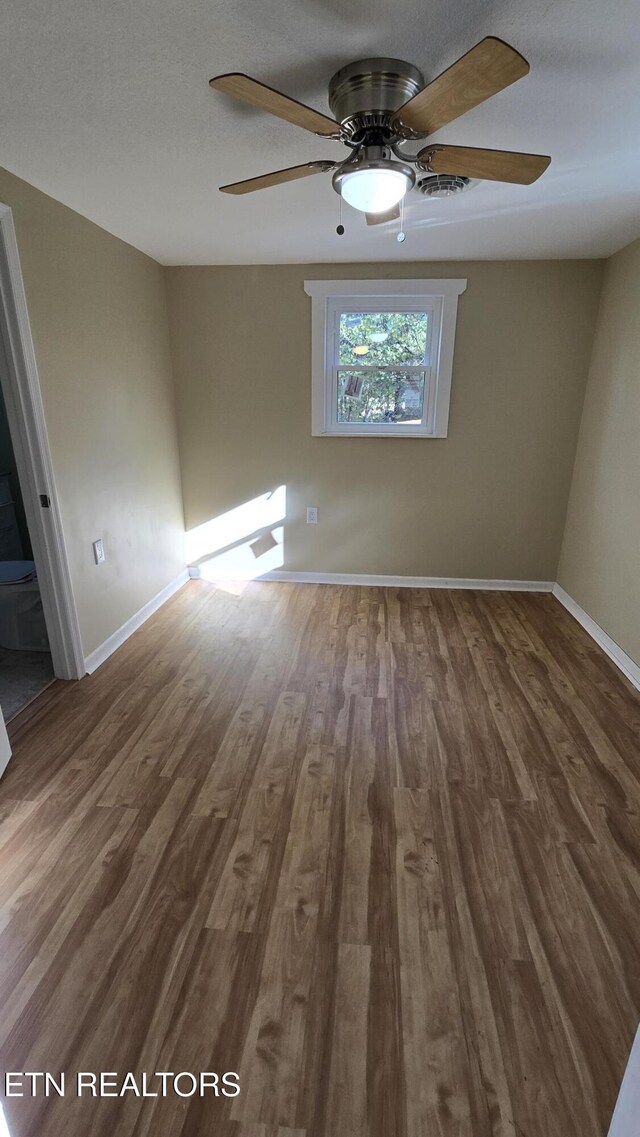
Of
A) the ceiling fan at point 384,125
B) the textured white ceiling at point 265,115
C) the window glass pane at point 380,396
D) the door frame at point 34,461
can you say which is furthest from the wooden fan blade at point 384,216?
the door frame at point 34,461

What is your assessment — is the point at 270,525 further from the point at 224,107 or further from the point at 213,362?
the point at 224,107

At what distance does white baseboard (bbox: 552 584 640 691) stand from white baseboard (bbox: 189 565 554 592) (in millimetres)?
237

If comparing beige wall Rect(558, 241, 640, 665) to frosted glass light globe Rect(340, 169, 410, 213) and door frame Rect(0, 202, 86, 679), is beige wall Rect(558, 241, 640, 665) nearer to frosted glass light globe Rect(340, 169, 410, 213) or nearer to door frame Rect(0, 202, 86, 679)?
frosted glass light globe Rect(340, 169, 410, 213)

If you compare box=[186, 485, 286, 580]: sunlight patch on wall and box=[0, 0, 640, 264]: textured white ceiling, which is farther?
box=[186, 485, 286, 580]: sunlight patch on wall

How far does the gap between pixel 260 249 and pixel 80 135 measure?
1541mm

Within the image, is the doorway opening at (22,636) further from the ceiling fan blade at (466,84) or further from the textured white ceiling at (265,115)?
the ceiling fan blade at (466,84)

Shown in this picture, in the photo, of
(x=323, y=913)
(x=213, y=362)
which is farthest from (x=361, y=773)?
(x=213, y=362)

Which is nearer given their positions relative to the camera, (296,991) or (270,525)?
(296,991)

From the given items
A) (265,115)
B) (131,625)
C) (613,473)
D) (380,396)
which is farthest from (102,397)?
(613,473)

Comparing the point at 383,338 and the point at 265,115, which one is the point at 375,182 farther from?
the point at 383,338

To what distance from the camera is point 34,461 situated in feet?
7.75

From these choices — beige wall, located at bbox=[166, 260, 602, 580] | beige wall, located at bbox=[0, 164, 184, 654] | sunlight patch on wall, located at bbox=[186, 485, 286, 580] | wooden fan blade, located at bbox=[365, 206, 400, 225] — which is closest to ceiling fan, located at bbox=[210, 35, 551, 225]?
wooden fan blade, located at bbox=[365, 206, 400, 225]

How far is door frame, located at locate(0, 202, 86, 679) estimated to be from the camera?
2127 mm

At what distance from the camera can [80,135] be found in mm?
1769
